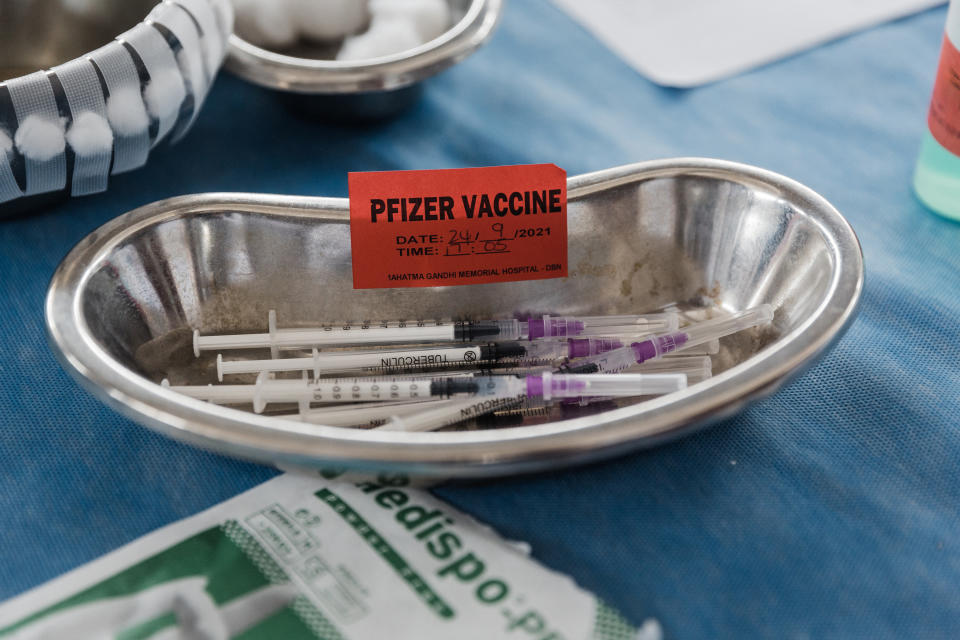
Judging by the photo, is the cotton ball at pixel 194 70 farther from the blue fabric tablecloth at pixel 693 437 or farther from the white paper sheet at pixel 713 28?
the white paper sheet at pixel 713 28

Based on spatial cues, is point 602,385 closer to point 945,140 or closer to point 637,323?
point 637,323

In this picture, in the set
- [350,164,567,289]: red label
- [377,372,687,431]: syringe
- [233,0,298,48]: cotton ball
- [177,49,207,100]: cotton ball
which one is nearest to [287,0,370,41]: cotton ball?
[233,0,298,48]: cotton ball

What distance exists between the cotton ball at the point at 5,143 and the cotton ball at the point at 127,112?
50 mm

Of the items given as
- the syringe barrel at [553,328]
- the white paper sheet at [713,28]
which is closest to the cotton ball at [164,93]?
the syringe barrel at [553,328]

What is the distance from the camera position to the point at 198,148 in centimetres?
61

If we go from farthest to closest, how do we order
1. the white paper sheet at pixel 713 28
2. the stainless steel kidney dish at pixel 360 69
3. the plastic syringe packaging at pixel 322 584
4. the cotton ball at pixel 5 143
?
1. the white paper sheet at pixel 713 28
2. the stainless steel kidney dish at pixel 360 69
3. the cotton ball at pixel 5 143
4. the plastic syringe packaging at pixel 322 584

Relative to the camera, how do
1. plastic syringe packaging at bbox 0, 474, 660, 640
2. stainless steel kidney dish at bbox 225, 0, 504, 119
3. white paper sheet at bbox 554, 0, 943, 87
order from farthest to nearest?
white paper sheet at bbox 554, 0, 943, 87 < stainless steel kidney dish at bbox 225, 0, 504, 119 < plastic syringe packaging at bbox 0, 474, 660, 640

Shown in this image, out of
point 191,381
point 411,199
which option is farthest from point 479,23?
point 191,381

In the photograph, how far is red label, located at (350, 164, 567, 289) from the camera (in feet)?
1.42

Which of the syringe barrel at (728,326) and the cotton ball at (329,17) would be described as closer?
the syringe barrel at (728,326)

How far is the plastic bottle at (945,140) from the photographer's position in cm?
48

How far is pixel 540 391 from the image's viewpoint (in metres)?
0.40

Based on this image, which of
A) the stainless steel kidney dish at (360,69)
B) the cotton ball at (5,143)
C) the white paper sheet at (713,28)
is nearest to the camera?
the cotton ball at (5,143)

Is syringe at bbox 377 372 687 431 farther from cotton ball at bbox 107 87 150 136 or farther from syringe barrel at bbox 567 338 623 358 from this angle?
cotton ball at bbox 107 87 150 136
